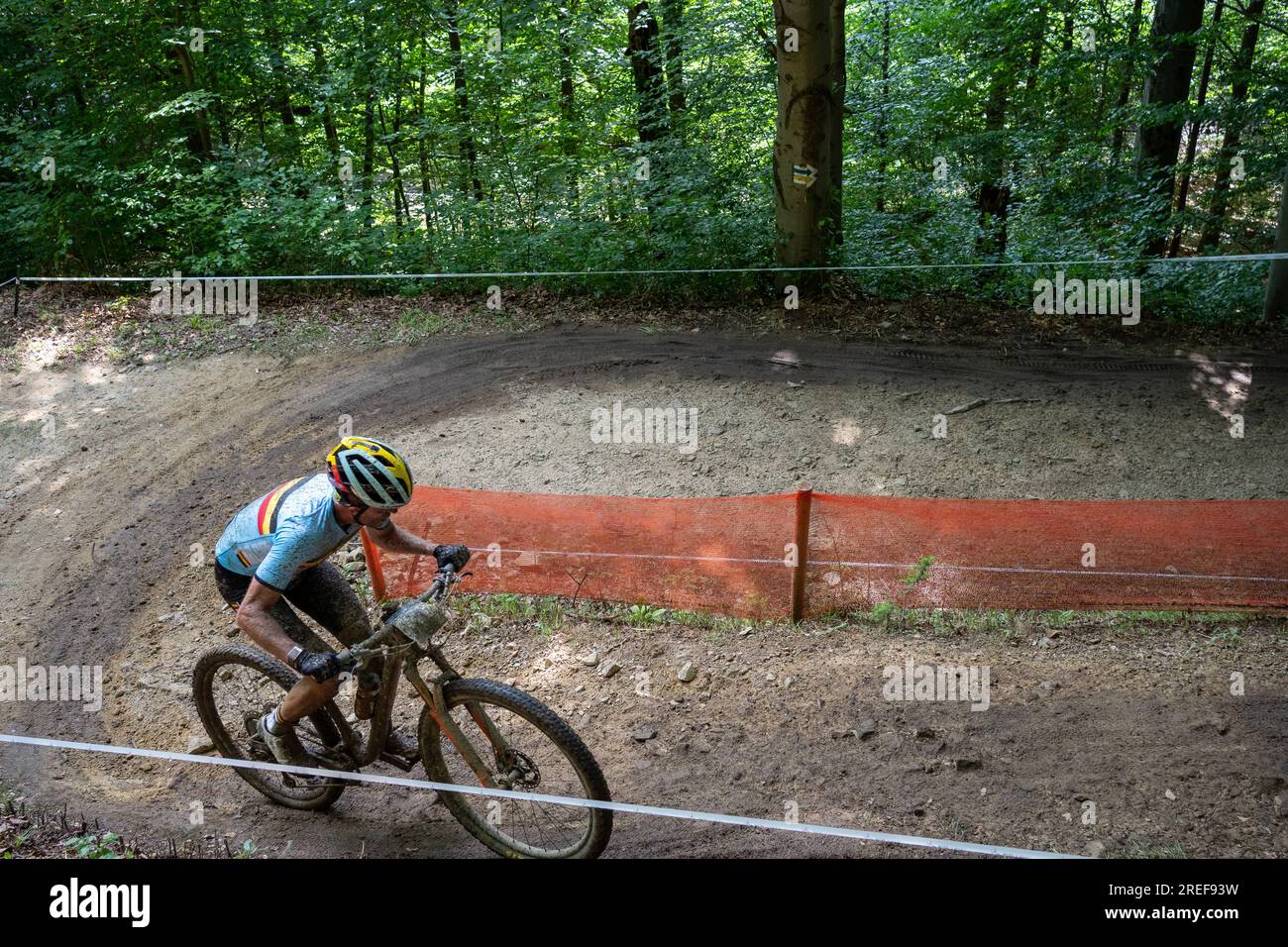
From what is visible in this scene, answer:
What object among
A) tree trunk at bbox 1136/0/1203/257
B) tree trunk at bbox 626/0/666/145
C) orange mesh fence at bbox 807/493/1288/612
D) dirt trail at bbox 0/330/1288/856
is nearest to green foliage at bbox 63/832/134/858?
dirt trail at bbox 0/330/1288/856

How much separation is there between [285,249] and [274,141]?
4109 millimetres

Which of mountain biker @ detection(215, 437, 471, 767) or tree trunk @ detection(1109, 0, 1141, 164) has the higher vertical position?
tree trunk @ detection(1109, 0, 1141, 164)

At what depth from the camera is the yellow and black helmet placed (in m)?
3.85

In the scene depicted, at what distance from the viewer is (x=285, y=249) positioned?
12.9m

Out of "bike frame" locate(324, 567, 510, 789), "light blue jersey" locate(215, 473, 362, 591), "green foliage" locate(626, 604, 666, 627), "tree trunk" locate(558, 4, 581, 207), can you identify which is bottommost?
"green foliage" locate(626, 604, 666, 627)

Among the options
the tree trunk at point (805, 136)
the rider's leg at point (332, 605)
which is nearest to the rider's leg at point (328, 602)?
the rider's leg at point (332, 605)

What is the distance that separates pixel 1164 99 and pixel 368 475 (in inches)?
584

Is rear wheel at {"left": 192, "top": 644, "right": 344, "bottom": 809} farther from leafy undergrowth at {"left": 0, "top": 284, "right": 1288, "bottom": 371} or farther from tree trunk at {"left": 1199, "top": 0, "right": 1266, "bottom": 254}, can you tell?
tree trunk at {"left": 1199, "top": 0, "right": 1266, "bottom": 254}

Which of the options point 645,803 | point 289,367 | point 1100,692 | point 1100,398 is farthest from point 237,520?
point 1100,398

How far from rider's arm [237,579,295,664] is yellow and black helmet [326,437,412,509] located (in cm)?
54

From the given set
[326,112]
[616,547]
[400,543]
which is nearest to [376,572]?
[616,547]

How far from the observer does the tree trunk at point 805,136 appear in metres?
10.9

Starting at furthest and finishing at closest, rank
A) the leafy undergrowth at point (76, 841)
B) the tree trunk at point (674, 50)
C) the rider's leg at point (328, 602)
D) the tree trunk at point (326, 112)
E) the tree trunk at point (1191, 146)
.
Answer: the tree trunk at point (326, 112), the tree trunk at point (674, 50), the tree trunk at point (1191, 146), the rider's leg at point (328, 602), the leafy undergrowth at point (76, 841)

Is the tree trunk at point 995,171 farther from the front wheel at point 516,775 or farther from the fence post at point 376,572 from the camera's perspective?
the front wheel at point 516,775
